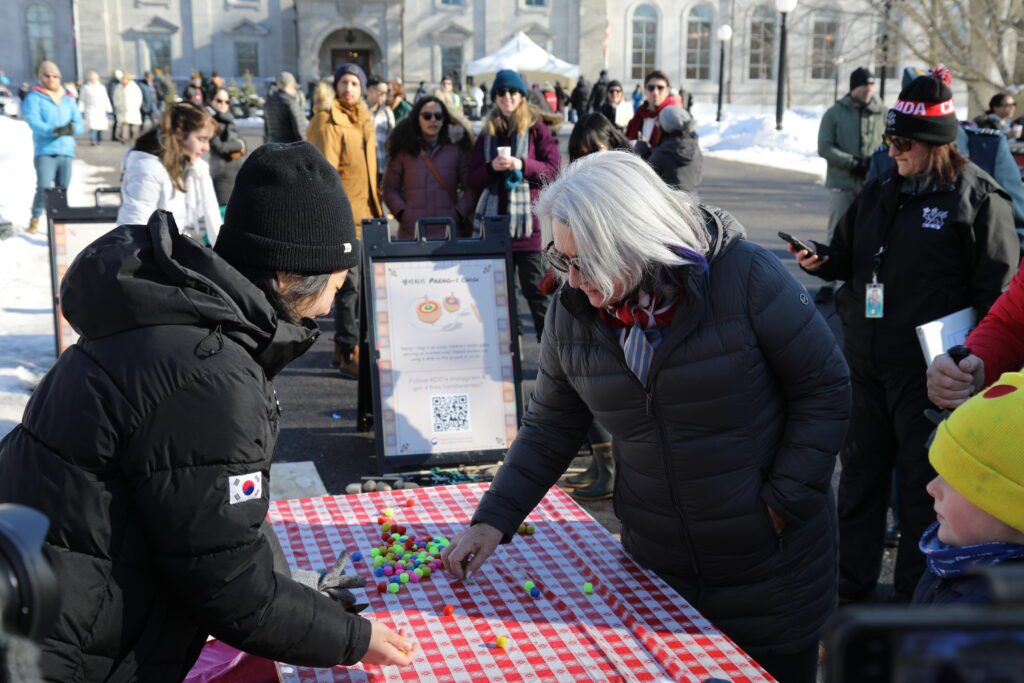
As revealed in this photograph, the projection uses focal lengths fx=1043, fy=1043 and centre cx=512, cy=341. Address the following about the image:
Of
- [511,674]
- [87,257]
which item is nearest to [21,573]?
[87,257]

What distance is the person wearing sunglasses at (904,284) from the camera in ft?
13.3

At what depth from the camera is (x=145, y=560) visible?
6.37ft

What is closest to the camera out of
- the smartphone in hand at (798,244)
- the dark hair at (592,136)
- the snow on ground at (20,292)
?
the smartphone in hand at (798,244)

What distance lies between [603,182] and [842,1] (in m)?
58.8

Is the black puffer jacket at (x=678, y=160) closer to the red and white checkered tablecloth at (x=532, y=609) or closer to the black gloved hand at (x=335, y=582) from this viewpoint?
the red and white checkered tablecloth at (x=532, y=609)

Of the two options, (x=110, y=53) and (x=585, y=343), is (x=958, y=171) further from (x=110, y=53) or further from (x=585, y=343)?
(x=110, y=53)

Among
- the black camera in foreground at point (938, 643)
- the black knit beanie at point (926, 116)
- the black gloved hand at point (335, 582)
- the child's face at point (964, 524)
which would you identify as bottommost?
the black gloved hand at point (335, 582)

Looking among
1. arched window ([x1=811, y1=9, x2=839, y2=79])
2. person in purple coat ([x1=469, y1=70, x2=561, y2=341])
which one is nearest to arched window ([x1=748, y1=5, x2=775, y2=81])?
arched window ([x1=811, y1=9, x2=839, y2=79])

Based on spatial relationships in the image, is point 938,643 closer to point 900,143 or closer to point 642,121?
point 900,143

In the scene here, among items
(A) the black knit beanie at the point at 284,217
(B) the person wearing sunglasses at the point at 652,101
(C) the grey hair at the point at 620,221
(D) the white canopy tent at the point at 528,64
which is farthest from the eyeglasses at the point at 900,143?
(D) the white canopy tent at the point at 528,64

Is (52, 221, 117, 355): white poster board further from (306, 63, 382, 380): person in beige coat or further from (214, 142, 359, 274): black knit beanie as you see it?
(214, 142, 359, 274): black knit beanie

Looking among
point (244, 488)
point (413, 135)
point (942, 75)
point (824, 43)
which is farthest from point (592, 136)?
point (824, 43)

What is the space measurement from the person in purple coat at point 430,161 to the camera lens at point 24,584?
6962mm

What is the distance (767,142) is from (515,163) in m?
27.4
